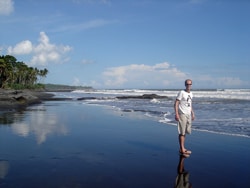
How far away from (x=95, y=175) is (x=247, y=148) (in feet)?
15.7

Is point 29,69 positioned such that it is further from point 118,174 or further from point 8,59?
point 118,174

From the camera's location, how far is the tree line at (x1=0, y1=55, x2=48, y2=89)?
69.1 metres

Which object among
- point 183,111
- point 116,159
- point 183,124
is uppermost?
point 183,111

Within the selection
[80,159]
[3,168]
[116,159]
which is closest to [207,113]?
[116,159]

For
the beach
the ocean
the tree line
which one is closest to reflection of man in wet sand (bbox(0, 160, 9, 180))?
the beach

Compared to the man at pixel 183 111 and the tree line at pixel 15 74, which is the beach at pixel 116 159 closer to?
the man at pixel 183 111

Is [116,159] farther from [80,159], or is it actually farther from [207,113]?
[207,113]

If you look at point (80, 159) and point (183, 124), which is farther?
point (183, 124)

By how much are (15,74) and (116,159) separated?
84679 mm

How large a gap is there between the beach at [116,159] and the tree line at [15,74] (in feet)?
193

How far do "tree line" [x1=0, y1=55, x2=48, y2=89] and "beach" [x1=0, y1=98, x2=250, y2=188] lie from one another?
58793 millimetres

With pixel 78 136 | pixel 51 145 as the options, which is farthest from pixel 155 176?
pixel 78 136

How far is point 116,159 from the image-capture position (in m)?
7.28

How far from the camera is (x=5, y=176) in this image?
18.7 ft
